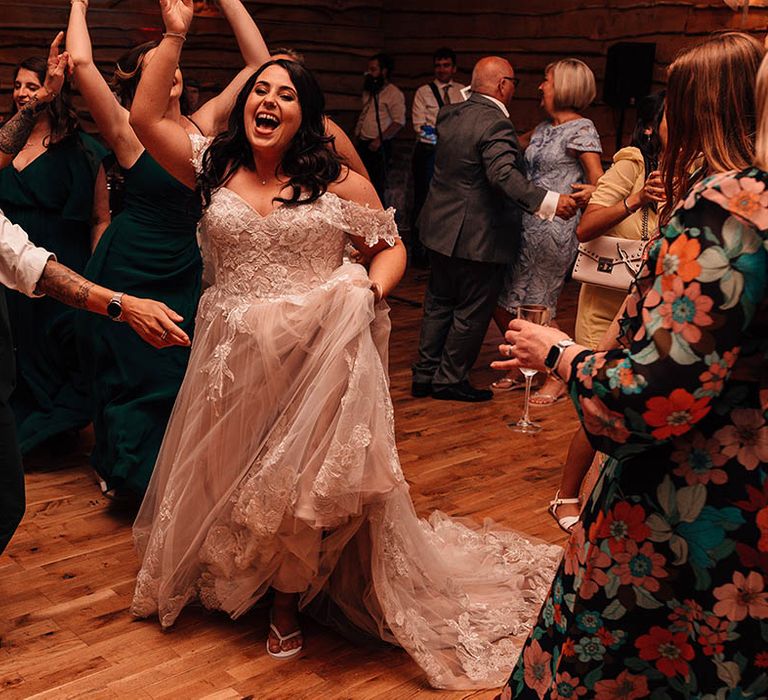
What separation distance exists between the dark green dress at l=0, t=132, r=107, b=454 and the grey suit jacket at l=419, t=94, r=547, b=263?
1780 mm

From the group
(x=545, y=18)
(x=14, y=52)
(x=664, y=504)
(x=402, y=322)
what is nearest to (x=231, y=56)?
(x=14, y=52)

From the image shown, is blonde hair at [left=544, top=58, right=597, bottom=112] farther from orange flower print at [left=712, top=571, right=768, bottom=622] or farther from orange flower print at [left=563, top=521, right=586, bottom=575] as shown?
orange flower print at [left=712, top=571, right=768, bottom=622]

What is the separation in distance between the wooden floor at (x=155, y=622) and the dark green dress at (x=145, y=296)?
1.00 feet

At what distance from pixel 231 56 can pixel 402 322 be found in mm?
4277

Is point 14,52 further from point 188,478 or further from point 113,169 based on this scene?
point 188,478

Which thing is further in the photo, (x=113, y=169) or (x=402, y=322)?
(x=402, y=322)

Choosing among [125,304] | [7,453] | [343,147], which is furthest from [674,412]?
[343,147]

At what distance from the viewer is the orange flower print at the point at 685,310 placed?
1396 millimetres

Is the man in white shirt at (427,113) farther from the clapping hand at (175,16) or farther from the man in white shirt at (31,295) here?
the man in white shirt at (31,295)

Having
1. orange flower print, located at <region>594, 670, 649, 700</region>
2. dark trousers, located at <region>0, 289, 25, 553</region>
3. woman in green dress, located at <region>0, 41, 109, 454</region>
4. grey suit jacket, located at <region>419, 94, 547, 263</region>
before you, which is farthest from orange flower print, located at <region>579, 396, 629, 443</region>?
grey suit jacket, located at <region>419, 94, 547, 263</region>

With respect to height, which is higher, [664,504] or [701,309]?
[701,309]

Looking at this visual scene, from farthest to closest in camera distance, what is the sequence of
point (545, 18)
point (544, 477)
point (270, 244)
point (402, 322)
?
point (545, 18), point (402, 322), point (544, 477), point (270, 244)

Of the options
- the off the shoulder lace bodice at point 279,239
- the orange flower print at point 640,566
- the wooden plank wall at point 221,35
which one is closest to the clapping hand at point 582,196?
the off the shoulder lace bodice at point 279,239

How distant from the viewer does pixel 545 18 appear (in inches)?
367
